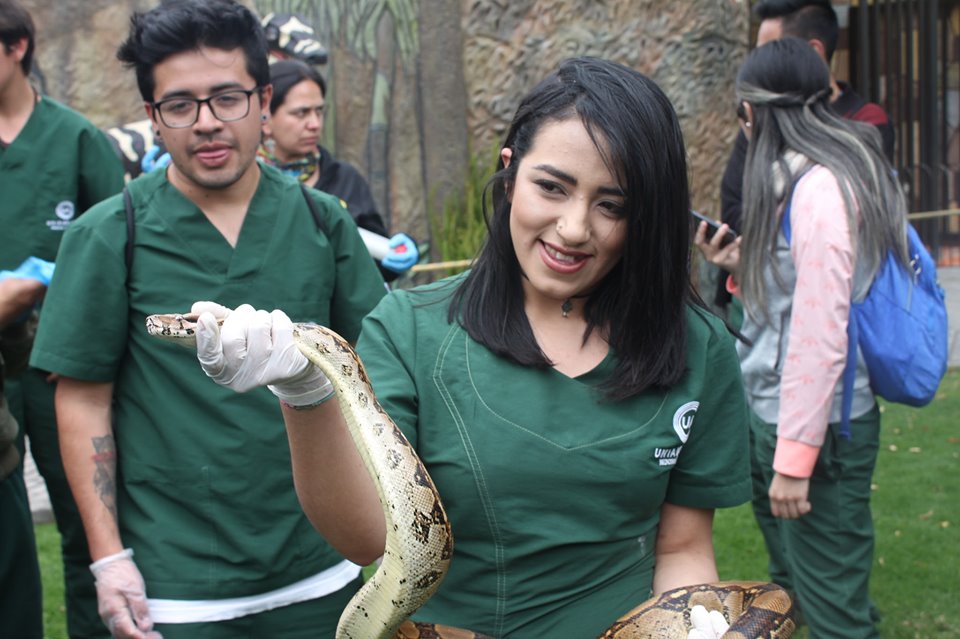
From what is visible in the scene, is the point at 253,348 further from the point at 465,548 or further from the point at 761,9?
the point at 761,9

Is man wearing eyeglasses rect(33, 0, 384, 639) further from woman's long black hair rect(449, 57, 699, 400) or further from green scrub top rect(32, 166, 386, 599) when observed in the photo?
woman's long black hair rect(449, 57, 699, 400)

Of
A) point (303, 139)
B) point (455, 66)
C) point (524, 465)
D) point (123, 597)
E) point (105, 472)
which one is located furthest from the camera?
point (455, 66)

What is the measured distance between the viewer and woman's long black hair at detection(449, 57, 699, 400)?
218 centimetres

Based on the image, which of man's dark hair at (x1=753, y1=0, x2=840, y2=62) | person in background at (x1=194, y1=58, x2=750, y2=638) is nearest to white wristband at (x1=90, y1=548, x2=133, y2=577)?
person in background at (x1=194, y1=58, x2=750, y2=638)

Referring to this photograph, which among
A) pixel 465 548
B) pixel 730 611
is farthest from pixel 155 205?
pixel 730 611

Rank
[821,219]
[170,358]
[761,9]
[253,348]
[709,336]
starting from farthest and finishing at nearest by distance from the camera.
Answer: [761,9], [821,219], [170,358], [709,336], [253,348]

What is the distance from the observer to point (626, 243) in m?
2.26

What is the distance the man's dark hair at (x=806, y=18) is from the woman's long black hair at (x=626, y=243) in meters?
3.42

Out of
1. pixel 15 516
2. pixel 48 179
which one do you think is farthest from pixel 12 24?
pixel 15 516

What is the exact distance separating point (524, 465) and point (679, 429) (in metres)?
0.39

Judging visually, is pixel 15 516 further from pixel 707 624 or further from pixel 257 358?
pixel 707 624

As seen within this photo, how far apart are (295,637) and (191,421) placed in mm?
733

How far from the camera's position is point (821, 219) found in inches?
147

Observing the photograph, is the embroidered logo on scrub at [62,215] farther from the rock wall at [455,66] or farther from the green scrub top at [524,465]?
the rock wall at [455,66]
